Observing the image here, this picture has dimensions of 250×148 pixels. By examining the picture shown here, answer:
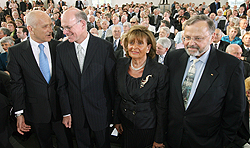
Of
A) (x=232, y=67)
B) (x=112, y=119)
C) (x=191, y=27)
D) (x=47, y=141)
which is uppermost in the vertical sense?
(x=191, y=27)

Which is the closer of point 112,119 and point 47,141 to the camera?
point 112,119

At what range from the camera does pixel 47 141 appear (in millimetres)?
1944

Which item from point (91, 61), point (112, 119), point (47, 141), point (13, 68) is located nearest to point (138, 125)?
point (112, 119)

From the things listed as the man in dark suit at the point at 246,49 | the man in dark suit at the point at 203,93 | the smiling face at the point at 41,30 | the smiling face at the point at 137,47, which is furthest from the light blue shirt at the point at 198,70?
the man in dark suit at the point at 246,49

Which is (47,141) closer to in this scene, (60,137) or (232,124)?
(60,137)

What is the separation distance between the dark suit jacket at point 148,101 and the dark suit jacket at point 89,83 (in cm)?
17

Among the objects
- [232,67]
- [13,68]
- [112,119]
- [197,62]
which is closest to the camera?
[232,67]

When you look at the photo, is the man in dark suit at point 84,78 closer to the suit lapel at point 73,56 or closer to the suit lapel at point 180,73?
the suit lapel at point 73,56

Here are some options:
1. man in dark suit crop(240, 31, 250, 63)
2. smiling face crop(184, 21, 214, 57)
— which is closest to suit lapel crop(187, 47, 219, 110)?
smiling face crop(184, 21, 214, 57)

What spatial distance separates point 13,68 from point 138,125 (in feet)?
4.51

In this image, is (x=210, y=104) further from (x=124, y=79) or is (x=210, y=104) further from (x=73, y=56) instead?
(x=73, y=56)

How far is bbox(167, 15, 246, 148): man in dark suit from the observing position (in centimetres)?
129

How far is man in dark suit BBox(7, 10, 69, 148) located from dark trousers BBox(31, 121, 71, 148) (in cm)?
1

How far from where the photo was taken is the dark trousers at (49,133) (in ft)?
6.13
